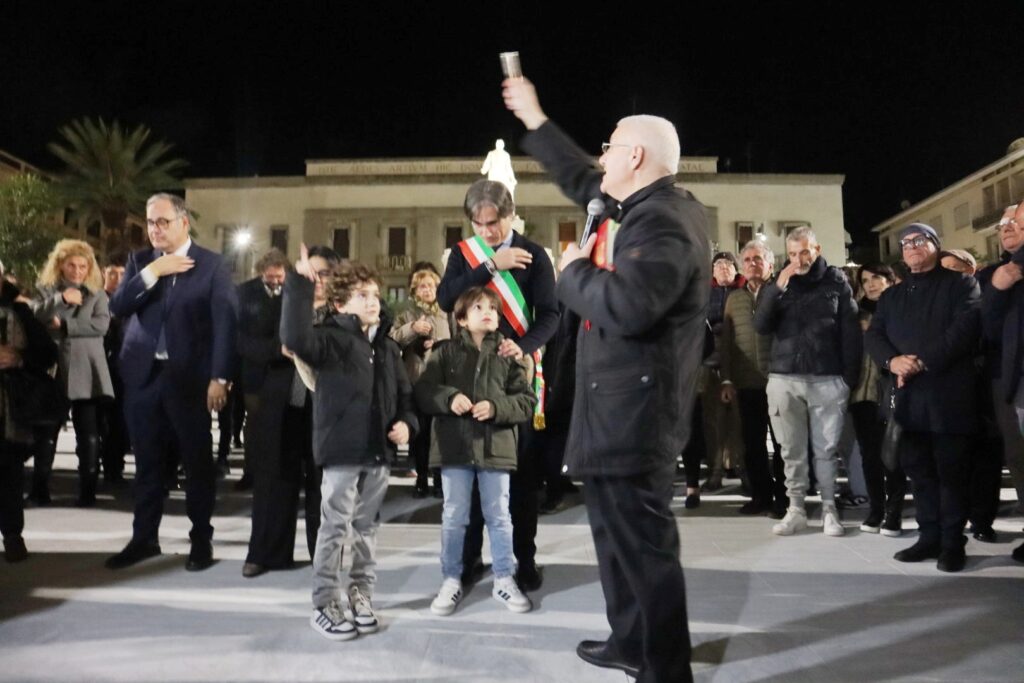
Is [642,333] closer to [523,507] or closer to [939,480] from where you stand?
[523,507]

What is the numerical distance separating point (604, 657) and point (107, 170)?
34.9 meters

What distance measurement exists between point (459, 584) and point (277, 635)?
92 centimetres

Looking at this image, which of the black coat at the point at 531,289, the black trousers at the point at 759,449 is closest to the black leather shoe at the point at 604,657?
the black coat at the point at 531,289

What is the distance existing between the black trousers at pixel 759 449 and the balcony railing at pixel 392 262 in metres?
42.9

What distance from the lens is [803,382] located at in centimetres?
559

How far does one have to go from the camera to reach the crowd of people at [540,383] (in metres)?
2.56

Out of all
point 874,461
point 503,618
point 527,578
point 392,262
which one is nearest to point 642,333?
point 503,618

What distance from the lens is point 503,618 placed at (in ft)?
11.7

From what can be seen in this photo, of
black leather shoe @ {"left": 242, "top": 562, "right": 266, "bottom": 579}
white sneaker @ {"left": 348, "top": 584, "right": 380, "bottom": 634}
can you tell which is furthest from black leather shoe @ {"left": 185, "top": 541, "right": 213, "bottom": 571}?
white sneaker @ {"left": 348, "top": 584, "right": 380, "bottom": 634}

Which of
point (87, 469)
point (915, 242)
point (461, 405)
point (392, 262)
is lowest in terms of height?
point (87, 469)

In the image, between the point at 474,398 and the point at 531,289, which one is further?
the point at 531,289

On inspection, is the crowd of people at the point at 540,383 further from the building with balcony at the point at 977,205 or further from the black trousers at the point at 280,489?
the building with balcony at the point at 977,205

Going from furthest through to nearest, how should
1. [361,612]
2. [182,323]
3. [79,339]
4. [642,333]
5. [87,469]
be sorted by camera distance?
1. [79,339]
2. [87,469]
3. [182,323]
4. [361,612]
5. [642,333]

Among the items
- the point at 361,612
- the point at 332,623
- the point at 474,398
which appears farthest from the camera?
the point at 474,398
